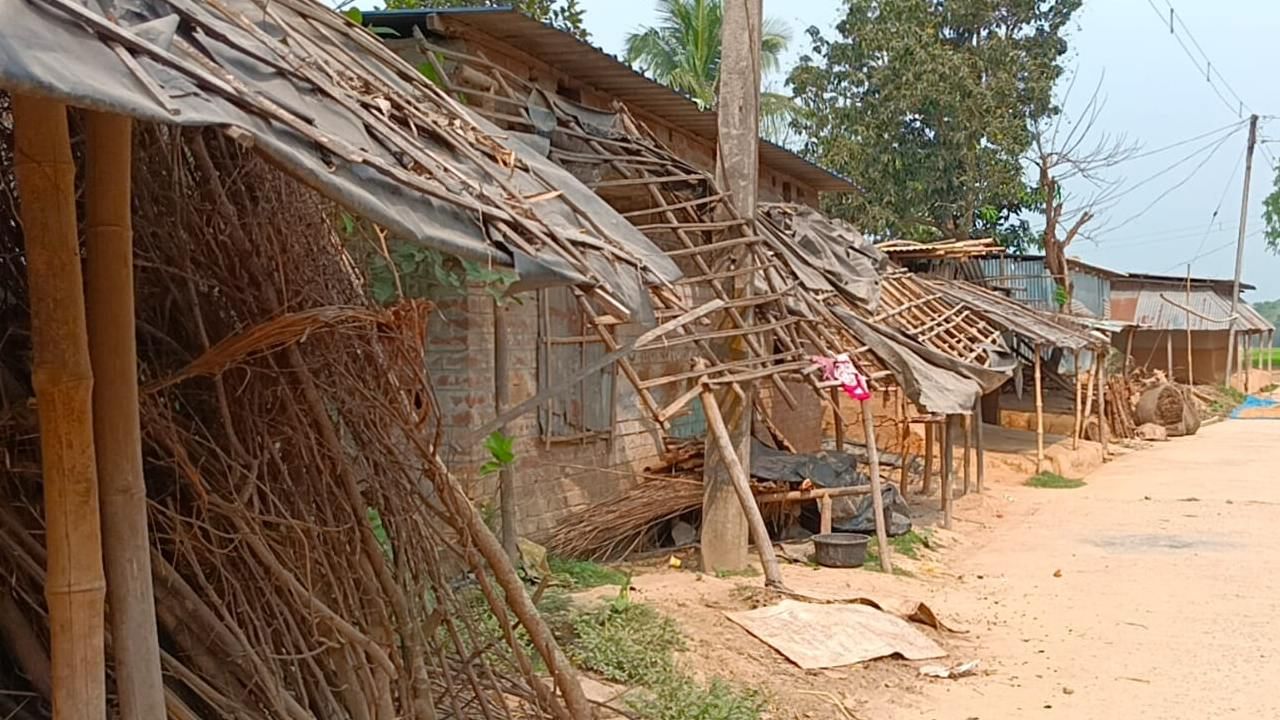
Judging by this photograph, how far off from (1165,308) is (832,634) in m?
26.8

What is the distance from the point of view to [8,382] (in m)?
2.81

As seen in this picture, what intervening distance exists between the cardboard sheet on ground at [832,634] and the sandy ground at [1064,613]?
0.11m

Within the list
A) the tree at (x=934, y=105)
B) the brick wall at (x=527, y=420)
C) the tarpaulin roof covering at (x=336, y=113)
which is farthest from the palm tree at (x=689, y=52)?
the tarpaulin roof covering at (x=336, y=113)

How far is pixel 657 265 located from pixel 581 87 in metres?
6.04

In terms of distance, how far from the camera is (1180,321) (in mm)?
29875

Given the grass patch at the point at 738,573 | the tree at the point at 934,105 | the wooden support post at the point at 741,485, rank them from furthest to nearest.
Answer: the tree at the point at 934,105, the grass patch at the point at 738,573, the wooden support post at the point at 741,485

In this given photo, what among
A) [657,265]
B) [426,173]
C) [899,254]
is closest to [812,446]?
[899,254]

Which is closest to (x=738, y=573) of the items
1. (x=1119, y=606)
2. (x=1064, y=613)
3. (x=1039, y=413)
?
(x=1064, y=613)

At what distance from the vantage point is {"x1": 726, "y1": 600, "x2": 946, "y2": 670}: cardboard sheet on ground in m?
6.64

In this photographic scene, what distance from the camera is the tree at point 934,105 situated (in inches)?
830

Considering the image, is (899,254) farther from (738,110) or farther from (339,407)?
(339,407)

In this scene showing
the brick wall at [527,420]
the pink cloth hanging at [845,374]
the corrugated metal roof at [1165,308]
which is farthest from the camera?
the corrugated metal roof at [1165,308]

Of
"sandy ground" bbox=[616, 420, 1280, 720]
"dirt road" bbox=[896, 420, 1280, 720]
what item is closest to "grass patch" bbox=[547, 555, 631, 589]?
"sandy ground" bbox=[616, 420, 1280, 720]

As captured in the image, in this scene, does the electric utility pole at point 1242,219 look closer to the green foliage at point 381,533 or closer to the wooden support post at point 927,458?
the wooden support post at point 927,458
